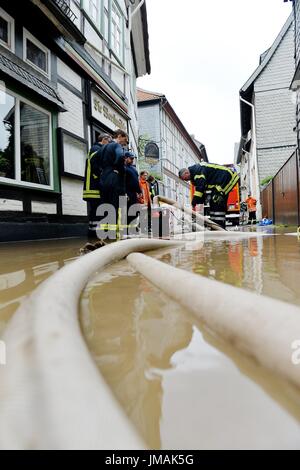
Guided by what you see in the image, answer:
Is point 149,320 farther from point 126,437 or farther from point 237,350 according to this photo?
point 126,437

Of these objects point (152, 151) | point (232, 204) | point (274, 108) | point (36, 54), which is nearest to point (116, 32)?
point (36, 54)

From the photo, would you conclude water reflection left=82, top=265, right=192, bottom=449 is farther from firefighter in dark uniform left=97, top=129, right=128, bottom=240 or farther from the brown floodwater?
firefighter in dark uniform left=97, top=129, right=128, bottom=240

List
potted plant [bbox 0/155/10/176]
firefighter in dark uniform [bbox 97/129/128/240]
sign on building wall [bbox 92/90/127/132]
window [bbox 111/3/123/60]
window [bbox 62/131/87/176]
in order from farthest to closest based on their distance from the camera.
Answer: window [bbox 111/3/123/60], sign on building wall [bbox 92/90/127/132], window [bbox 62/131/87/176], potted plant [bbox 0/155/10/176], firefighter in dark uniform [bbox 97/129/128/240]

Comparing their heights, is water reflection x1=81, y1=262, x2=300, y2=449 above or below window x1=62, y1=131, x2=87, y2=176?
below

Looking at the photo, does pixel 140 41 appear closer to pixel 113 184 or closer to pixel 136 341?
pixel 113 184

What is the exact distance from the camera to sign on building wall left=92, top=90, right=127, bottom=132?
25.1 feet

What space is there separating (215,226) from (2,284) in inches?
200

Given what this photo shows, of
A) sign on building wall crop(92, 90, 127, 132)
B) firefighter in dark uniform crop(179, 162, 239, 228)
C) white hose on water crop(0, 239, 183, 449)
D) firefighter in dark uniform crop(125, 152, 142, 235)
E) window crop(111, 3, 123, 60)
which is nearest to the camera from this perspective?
white hose on water crop(0, 239, 183, 449)

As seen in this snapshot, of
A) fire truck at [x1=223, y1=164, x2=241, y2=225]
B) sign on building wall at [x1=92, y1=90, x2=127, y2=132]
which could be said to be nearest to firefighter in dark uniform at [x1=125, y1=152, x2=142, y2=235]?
fire truck at [x1=223, y1=164, x2=241, y2=225]

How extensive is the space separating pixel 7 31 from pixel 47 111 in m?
1.28

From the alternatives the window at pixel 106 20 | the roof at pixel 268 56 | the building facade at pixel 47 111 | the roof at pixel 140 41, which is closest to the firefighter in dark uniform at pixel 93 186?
the building facade at pixel 47 111

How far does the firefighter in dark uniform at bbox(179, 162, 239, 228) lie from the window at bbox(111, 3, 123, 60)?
542 centimetres

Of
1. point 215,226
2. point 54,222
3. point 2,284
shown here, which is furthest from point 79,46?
point 2,284
